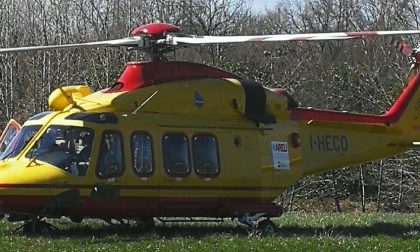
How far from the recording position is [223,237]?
45.8 ft

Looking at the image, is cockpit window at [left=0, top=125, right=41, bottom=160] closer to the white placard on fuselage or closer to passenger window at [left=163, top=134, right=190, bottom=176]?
passenger window at [left=163, top=134, right=190, bottom=176]

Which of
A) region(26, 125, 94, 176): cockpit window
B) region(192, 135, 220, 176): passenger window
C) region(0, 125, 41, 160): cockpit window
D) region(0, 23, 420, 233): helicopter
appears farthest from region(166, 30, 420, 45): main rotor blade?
region(0, 125, 41, 160): cockpit window

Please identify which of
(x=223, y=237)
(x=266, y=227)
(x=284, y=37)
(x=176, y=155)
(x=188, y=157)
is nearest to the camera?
(x=284, y=37)

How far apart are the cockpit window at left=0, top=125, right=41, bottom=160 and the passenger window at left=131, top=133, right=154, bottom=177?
1560 mm

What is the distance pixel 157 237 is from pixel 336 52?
3360cm

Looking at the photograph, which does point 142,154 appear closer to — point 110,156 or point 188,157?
point 110,156

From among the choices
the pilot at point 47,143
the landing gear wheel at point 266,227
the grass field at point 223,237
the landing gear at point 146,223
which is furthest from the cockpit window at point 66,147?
the landing gear wheel at point 266,227

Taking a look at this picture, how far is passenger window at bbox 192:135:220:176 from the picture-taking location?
601 inches

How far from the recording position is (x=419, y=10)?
40125mm

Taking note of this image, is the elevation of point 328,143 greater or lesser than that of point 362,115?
lesser

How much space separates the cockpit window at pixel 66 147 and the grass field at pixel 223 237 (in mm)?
1144

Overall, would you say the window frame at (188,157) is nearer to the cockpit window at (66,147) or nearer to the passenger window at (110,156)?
the passenger window at (110,156)

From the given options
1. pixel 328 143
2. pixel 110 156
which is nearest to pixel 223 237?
pixel 110 156

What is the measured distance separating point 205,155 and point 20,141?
308 cm
